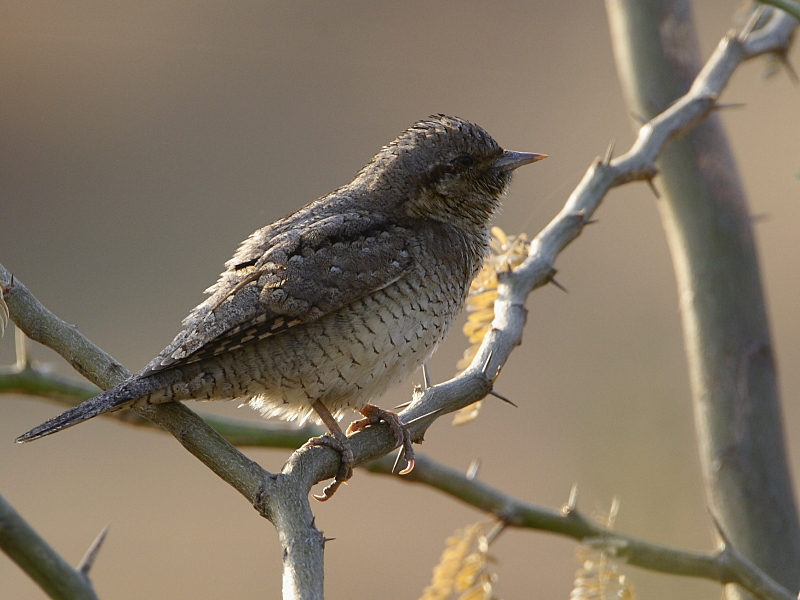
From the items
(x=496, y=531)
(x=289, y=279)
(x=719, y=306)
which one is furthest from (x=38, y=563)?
(x=719, y=306)

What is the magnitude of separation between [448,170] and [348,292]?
66cm

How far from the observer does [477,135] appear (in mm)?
→ 2678

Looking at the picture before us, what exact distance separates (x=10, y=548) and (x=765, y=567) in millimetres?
2108

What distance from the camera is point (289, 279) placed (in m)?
2.16

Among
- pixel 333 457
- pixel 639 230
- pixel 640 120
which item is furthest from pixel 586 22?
pixel 333 457

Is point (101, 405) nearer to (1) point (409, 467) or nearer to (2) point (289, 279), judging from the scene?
(2) point (289, 279)

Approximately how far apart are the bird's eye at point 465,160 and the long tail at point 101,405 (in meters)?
1.26

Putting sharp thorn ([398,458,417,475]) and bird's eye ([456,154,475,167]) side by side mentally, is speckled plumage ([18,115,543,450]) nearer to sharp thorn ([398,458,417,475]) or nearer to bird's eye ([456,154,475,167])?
bird's eye ([456,154,475,167])

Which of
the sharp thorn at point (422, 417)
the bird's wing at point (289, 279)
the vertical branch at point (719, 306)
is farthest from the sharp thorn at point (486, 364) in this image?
the vertical branch at point (719, 306)

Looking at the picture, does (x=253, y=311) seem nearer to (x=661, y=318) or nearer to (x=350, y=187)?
(x=350, y=187)

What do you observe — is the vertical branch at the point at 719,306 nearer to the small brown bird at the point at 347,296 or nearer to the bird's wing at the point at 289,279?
the small brown bird at the point at 347,296

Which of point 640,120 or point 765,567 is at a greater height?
point 640,120

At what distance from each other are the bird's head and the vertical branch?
623mm

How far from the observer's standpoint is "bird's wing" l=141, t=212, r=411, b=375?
6.70 feet
